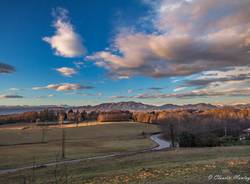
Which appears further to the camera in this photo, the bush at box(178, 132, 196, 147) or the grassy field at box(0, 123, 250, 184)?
the bush at box(178, 132, 196, 147)

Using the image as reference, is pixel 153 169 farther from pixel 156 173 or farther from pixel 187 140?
pixel 187 140

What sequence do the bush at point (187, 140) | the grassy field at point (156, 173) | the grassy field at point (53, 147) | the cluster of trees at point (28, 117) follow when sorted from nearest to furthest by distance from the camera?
the grassy field at point (156, 173) < the grassy field at point (53, 147) < the bush at point (187, 140) < the cluster of trees at point (28, 117)

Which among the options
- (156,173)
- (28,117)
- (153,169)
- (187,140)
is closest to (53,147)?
(187,140)

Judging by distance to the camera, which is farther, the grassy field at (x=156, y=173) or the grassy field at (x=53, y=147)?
the grassy field at (x=53, y=147)

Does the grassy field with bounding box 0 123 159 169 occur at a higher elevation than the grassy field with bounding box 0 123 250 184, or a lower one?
lower

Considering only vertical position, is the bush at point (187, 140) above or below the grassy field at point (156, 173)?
below

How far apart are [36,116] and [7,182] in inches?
6717

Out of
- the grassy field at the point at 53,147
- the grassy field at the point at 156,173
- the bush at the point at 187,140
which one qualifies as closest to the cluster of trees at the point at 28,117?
the grassy field at the point at 53,147

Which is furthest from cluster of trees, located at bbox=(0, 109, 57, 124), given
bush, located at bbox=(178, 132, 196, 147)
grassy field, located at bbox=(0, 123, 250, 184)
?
grassy field, located at bbox=(0, 123, 250, 184)

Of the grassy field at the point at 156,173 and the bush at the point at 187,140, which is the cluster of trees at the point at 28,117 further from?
the grassy field at the point at 156,173

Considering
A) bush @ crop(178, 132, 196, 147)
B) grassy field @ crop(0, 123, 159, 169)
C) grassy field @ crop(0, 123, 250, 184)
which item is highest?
grassy field @ crop(0, 123, 250, 184)

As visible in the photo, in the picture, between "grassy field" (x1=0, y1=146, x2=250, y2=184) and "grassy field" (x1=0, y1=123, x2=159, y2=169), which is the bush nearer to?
"grassy field" (x1=0, y1=123, x2=159, y2=169)

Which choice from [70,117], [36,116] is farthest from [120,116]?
[36,116]

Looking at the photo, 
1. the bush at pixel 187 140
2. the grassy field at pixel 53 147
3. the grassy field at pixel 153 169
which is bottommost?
the grassy field at pixel 53 147
